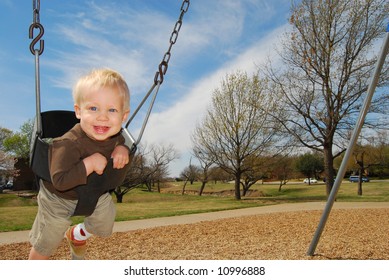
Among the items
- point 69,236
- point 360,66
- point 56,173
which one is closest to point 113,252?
point 69,236

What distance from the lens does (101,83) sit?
78.1 inches

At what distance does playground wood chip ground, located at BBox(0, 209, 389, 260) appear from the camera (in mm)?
5445

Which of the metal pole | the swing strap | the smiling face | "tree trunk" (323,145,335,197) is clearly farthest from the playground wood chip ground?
"tree trunk" (323,145,335,197)

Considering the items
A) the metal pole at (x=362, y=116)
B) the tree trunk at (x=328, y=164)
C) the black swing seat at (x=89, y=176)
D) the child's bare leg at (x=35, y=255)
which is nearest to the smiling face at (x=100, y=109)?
the black swing seat at (x=89, y=176)

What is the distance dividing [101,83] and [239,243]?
5.03 m

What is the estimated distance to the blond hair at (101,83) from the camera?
6.52 feet

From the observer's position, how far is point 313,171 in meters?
42.3

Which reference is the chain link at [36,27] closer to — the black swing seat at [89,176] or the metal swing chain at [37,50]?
the metal swing chain at [37,50]

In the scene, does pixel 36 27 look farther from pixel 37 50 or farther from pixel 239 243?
pixel 239 243

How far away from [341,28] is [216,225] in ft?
35.4

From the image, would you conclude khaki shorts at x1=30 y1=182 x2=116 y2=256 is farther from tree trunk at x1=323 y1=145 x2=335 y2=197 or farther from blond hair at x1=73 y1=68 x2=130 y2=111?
tree trunk at x1=323 y1=145 x2=335 y2=197

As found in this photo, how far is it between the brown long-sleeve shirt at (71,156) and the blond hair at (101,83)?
208mm

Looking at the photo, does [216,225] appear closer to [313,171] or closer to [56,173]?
[56,173]

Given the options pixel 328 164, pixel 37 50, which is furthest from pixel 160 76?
pixel 328 164
